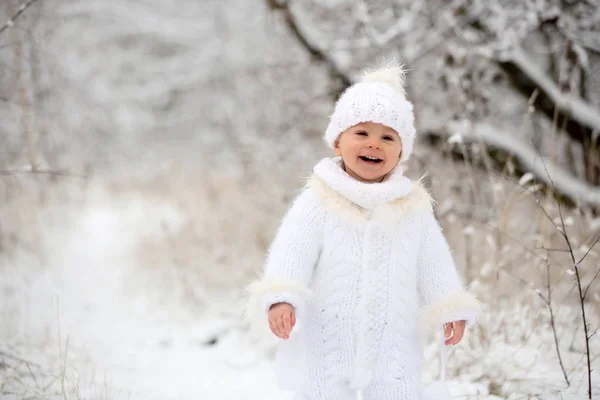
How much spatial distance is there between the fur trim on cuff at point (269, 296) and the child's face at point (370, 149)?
52 cm

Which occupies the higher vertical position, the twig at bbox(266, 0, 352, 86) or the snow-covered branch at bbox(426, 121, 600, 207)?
the twig at bbox(266, 0, 352, 86)

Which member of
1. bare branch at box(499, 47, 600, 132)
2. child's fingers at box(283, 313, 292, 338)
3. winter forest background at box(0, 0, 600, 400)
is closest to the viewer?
child's fingers at box(283, 313, 292, 338)

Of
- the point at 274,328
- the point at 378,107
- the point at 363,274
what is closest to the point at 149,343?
the point at 274,328

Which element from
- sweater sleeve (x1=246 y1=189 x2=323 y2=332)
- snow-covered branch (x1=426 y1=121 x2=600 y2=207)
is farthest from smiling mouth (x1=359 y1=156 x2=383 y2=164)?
snow-covered branch (x1=426 y1=121 x2=600 y2=207)

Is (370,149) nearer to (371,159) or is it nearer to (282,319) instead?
(371,159)

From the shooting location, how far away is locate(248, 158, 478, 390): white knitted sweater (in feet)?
6.25

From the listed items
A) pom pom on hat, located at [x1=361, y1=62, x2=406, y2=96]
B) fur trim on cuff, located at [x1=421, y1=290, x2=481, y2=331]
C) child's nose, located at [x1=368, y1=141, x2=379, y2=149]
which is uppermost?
pom pom on hat, located at [x1=361, y1=62, x2=406, y2=96]

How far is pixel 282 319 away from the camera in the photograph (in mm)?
1783

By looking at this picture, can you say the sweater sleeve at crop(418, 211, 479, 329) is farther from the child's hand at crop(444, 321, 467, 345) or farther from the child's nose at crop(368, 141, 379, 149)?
the child's nose at crop(368, 141, 379, 149)

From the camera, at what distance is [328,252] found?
1961 mm

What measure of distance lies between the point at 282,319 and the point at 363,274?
1.17 feet

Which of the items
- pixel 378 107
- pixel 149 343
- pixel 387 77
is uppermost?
pixel 387 77

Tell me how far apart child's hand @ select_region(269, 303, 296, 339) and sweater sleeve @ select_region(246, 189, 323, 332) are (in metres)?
0.02

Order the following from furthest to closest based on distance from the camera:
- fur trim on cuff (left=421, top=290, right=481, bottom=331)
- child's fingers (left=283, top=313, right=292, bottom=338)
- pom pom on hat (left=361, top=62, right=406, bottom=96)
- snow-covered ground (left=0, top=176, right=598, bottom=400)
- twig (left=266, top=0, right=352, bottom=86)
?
1. twig (left=266, top=0, right=352, bottom=86)
2. snow-covered ground (left=0, top=176, right=598, bottom=400)
3. pom pom on hat (left=361, top=62, right=406, bottom=96)
4. fur trim on cuff (left=421, top=290, right=481, bottom=331)
5. child's fingers (left=283, top=313, right=292, bottom=338)
